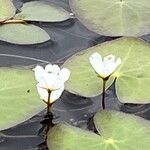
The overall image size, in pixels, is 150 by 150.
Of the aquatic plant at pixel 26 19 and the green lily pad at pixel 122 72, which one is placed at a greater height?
the aquatic plant at pixel 26 19

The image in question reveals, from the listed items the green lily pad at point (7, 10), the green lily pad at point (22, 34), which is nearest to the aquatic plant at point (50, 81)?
the green lily pad at point (22, 34)

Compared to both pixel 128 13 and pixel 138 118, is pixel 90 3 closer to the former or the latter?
pixel 128 13

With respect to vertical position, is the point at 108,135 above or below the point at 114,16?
below

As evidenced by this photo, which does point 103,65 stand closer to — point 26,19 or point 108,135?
point 108,135

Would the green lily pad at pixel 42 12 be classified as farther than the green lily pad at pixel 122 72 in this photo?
Yes

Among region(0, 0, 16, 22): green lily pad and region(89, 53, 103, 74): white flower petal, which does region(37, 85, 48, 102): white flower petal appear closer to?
region(89, 53, 103, 74): white flower petal

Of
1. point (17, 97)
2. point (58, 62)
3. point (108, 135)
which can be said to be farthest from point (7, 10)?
point (108, 135)

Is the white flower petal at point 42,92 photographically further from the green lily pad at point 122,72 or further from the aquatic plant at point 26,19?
the aquatic plant at point 26,19
